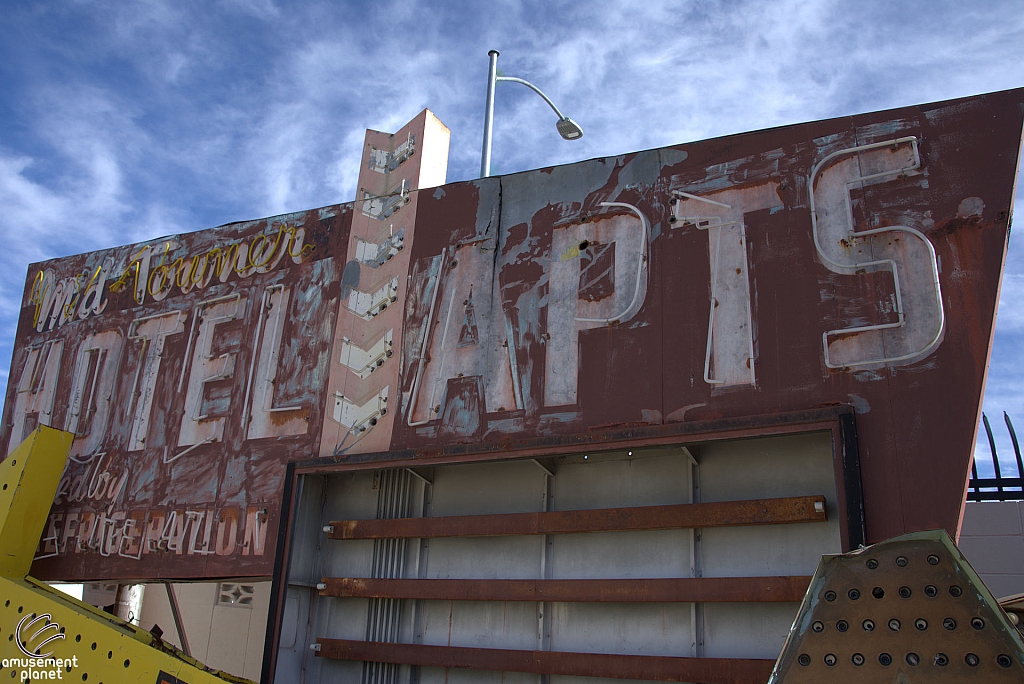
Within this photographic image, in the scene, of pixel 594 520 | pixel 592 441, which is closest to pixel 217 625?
pixel 594 520

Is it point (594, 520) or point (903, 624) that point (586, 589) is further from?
point (903, 624)

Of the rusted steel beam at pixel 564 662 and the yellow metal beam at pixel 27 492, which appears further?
the yellow metal beam at pixel 27 492

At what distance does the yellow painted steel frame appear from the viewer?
734cm

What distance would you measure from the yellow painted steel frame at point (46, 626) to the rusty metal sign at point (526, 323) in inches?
20.9

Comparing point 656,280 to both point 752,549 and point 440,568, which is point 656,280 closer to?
point 752,549

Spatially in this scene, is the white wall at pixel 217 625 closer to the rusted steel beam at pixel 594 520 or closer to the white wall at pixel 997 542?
the rusted steel beam at pixel 594 520

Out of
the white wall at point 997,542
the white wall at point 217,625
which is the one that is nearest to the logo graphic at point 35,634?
the white wall at point 217,625

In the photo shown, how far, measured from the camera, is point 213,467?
927 cm

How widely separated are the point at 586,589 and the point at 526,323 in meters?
2.43

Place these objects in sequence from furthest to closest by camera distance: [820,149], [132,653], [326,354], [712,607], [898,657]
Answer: [326,354] < [132,653] < [820,149] < [712,607] < [898,657]

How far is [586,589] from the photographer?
6.80m

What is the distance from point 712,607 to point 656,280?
2.68m

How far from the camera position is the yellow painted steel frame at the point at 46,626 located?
24.1ft

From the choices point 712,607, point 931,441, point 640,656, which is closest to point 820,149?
point 931,441
